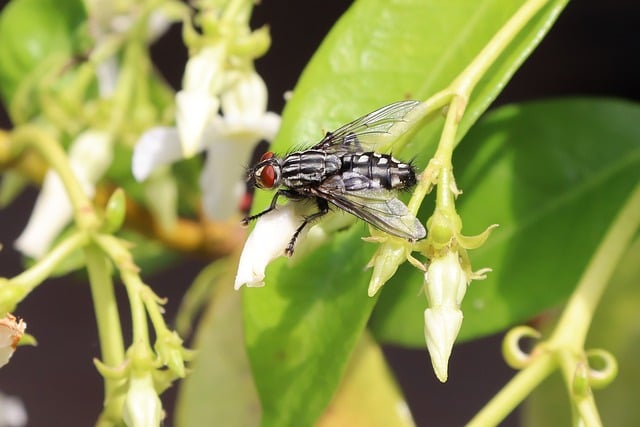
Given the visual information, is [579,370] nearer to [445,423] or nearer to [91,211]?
[91,211]

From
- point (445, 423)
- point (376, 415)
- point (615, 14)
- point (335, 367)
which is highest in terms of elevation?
point (335, 367)

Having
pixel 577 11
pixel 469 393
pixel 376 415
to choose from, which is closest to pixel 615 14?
pixel 577 11

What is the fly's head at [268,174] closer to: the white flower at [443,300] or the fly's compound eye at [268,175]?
the fly's compound eye at [268,175]

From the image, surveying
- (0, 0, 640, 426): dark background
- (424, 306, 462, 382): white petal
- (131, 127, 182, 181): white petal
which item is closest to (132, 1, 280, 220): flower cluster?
(131, 127, 182, 181): white petal

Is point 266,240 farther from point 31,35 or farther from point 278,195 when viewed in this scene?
point 31,35

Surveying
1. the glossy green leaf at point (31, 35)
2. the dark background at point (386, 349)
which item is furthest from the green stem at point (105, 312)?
the dark background at point (386, 349)

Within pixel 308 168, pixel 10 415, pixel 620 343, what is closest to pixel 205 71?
pixel 308 168
